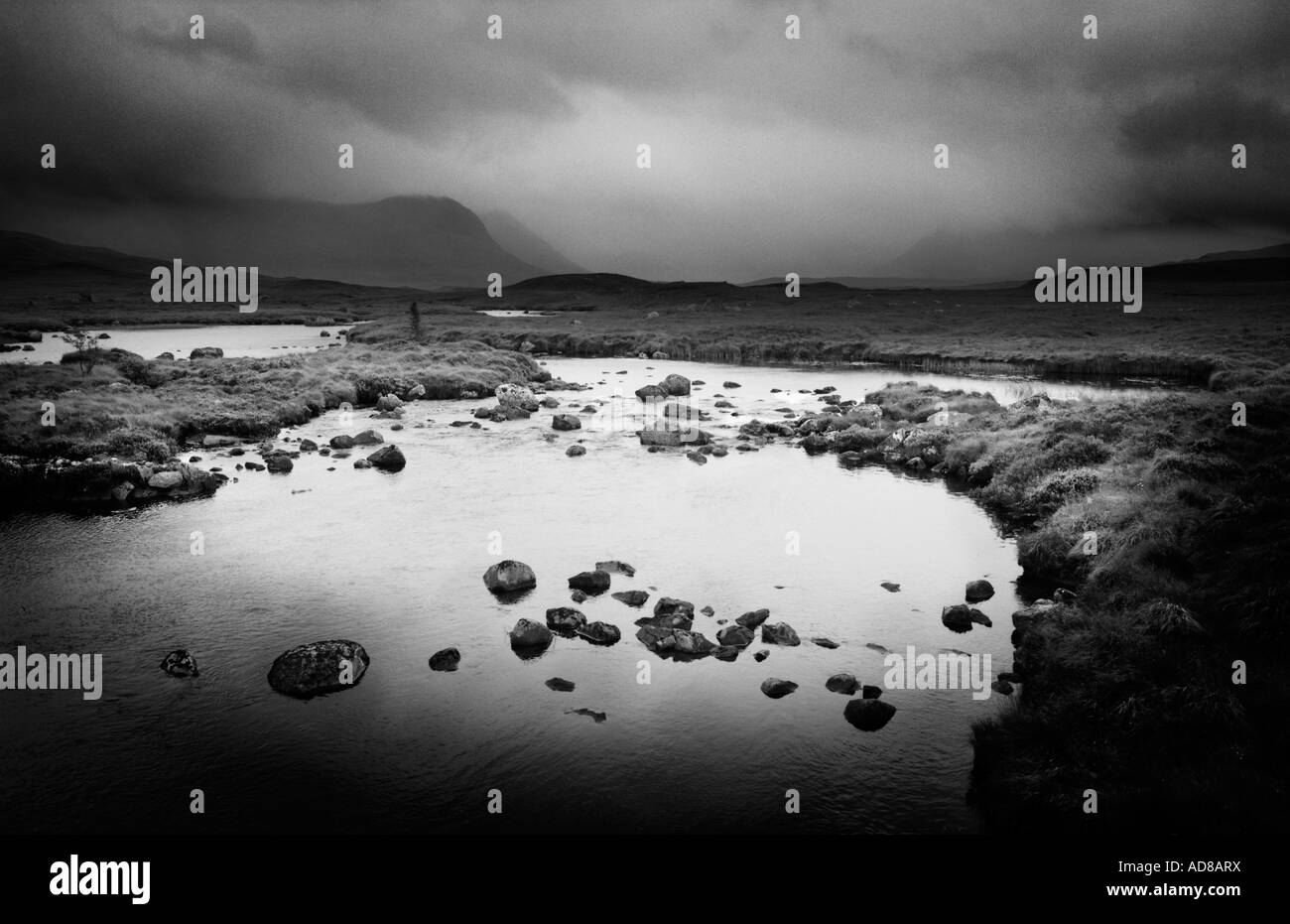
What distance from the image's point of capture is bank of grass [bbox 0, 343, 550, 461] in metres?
32.1

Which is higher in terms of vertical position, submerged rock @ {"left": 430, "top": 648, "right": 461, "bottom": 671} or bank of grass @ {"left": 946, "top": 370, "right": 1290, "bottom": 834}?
bank of grass @ {"left": 946, "top": 370, "right": 1290, "bottom": 834}

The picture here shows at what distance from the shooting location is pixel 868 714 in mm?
13555

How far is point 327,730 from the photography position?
44.4 feet

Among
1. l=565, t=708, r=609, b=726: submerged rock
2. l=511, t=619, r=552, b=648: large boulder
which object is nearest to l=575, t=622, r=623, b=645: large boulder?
l=511, t=619, r=552, b=648: large boulder

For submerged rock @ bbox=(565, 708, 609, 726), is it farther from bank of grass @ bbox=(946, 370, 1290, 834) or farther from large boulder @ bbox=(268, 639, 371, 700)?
bank of grass @ bbox=(946, 370, 1290, 834)

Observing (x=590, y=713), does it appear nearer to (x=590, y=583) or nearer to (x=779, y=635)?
(x=779, y=635)

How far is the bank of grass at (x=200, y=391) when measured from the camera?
32.1 m

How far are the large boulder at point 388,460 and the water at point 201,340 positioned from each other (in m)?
46.0

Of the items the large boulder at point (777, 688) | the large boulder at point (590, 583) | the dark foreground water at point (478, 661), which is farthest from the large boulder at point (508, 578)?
the large boulder at point (777, 688)

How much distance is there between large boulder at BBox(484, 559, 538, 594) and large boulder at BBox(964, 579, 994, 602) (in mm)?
11606
